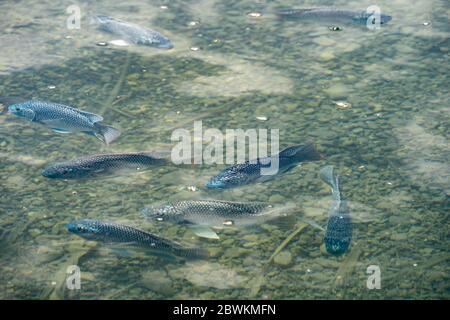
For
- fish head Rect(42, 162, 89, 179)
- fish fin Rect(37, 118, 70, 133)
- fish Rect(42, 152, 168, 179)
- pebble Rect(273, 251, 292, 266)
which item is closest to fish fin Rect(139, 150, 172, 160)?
fish Rect(42, 152, 168, 179)

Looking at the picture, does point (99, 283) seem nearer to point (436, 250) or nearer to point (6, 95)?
point (436, 250)

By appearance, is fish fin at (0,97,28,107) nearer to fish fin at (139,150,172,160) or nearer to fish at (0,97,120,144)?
fish at (0,97,120,144)

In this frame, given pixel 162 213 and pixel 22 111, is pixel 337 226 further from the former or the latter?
pixel 22 111

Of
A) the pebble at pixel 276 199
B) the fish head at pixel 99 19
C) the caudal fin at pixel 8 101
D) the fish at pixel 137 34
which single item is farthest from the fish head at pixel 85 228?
the fish head at pixel 99 19

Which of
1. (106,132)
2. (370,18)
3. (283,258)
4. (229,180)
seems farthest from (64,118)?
(370,18)

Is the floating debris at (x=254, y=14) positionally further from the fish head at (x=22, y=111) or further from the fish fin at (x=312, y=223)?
the fish fin at (x=312, y=223)
